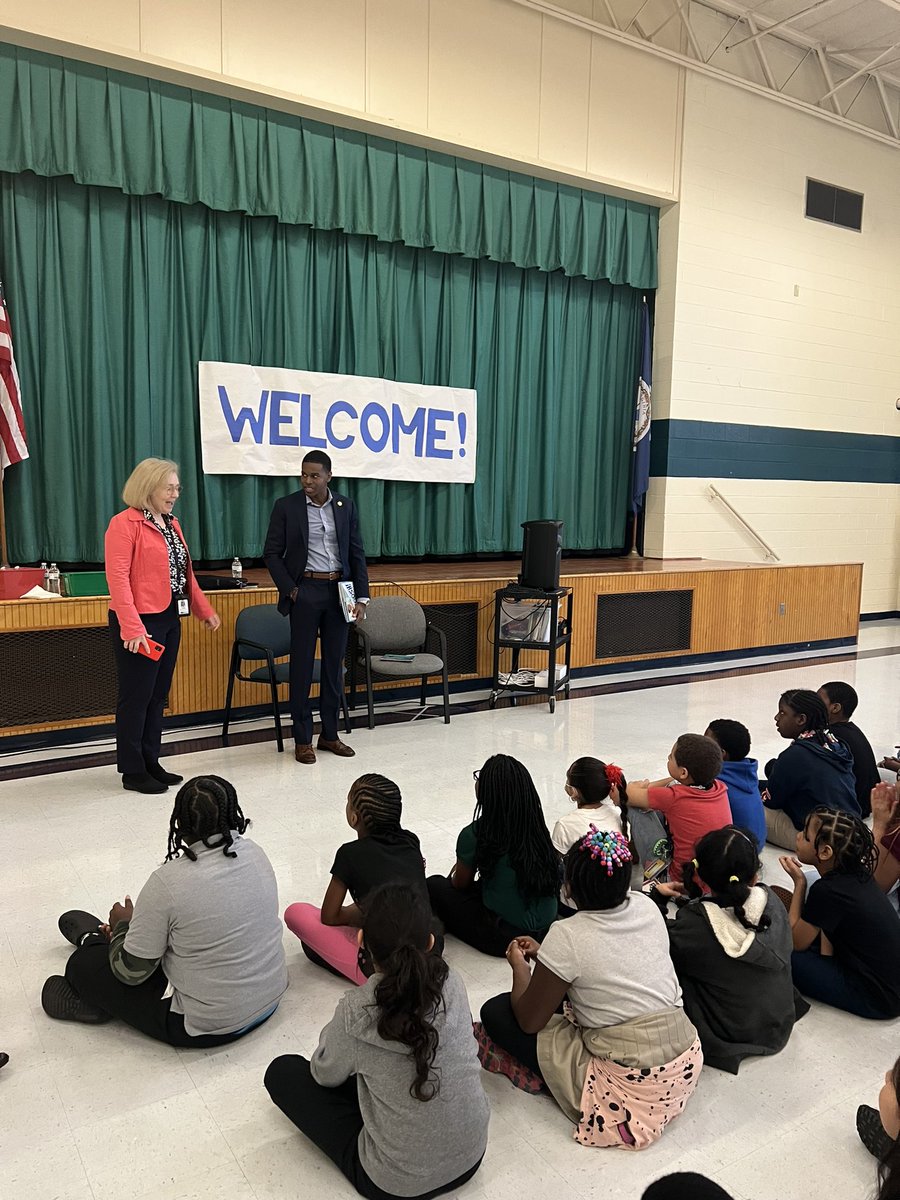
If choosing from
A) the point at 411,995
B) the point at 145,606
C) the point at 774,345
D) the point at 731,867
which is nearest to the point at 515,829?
the point at 731,867

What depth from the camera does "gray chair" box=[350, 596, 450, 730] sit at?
515cm

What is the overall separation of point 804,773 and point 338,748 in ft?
7.31

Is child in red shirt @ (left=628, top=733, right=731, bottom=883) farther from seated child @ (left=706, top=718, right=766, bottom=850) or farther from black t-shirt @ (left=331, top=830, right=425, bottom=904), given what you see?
black t-shirt @ (left=331, top=830, right=425, bottom=904)

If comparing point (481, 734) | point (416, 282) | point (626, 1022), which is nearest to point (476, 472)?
point (416, 282)

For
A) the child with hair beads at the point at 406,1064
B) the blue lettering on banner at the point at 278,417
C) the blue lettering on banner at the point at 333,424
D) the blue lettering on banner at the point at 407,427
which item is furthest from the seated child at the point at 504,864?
the blue lettering on banner at the point at 407,427

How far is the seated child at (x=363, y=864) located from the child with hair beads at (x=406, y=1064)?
608 mm

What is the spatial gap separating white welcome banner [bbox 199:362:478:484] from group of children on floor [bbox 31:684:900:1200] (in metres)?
4.18

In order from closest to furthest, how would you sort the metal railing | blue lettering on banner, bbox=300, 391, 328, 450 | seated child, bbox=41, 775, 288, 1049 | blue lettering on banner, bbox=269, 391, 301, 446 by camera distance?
1. seated child, bbox=41, 775, 288, 1049
2. blue lettering on banner, bbox=269, 391, 301, 446
3. blue lettering on banner, bbox=300, 391, 328, 450
4. the metal railing

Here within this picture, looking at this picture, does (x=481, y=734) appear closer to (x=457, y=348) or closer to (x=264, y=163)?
(x=457, y=348)

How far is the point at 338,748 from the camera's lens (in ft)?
15.1

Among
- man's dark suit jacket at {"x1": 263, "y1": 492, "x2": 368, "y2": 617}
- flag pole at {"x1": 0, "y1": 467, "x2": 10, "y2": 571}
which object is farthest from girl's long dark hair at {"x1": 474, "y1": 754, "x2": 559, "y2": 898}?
flag pole at {"x1": 0, "y1": 467, "x2": 10, "y2": 571}

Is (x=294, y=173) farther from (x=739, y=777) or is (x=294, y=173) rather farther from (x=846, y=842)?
(x=846, y=842)

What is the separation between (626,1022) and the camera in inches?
75.7

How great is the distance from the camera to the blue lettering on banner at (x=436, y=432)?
287 inches
